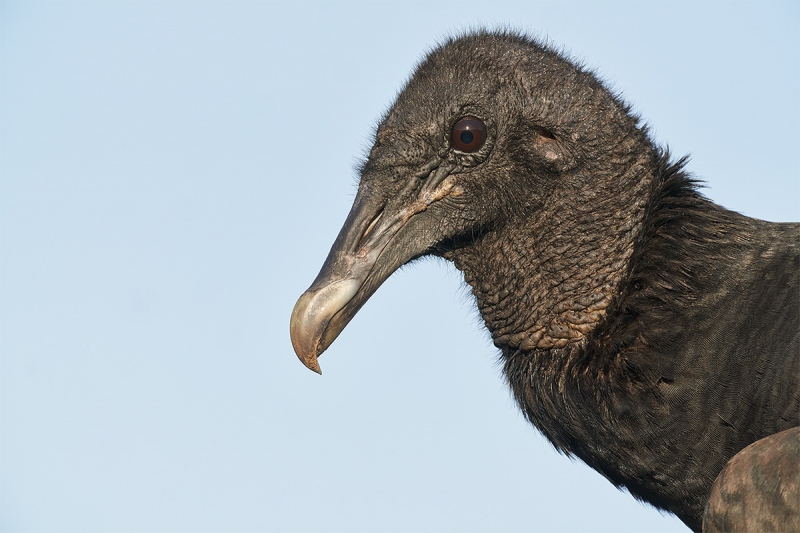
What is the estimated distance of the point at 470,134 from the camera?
4.52m

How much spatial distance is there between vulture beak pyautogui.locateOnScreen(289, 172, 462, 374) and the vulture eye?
16 centimetres

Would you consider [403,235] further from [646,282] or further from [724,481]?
[724,481]

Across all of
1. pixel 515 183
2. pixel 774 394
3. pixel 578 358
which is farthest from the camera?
pixel 515 183

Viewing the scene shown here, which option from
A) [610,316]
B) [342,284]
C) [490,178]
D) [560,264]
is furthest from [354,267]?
[610,316]

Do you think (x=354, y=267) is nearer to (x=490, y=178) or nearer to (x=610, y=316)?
(x=490, y=178)

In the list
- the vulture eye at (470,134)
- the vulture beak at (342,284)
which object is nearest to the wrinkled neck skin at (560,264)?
the vulture eye at (470,134)

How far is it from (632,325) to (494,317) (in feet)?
2.47

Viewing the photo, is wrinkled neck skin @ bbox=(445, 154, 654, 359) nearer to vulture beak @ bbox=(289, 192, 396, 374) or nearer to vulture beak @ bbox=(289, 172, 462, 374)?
vulture beak @ bbox=(289, 172, 462, 374)

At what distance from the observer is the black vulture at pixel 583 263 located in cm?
377

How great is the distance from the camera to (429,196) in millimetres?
4551

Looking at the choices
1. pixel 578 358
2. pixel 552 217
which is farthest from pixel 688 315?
pixel 552 217

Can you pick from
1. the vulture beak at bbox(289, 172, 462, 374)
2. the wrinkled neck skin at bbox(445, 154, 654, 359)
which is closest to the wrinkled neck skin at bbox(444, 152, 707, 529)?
the wrinkled neck skin at bbox(445, 154, 654, 359)

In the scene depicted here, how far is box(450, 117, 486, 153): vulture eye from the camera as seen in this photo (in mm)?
4512

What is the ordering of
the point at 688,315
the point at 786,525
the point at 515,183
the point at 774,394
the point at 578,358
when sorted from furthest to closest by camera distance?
the point at 515,183 < the point at 578,358 < the point at 688,315 < the point at 774,394 < the point at 786,525
